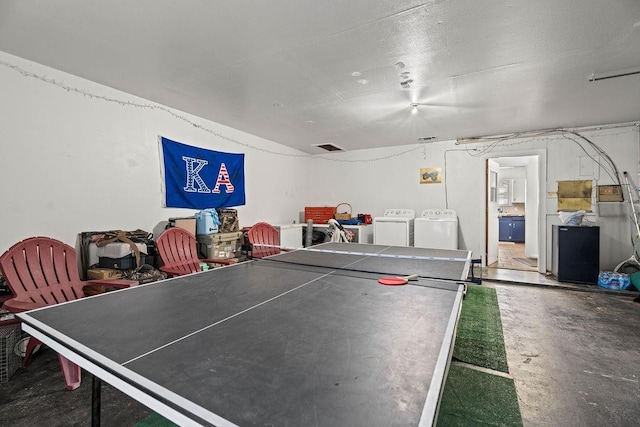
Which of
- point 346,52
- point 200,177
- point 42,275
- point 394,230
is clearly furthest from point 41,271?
point 394,230

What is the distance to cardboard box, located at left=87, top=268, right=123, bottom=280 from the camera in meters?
2.78

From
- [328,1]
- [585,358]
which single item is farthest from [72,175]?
[585,358]

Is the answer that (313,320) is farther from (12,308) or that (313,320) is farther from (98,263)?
(98,263)

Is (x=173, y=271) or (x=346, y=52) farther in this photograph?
(x=173, y=271)

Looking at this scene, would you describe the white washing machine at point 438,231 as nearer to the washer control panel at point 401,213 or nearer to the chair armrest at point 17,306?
the washer control panel at point 401,213

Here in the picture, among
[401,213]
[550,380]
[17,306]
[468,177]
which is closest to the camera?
[17,306]

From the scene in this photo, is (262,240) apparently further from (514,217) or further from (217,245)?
(514,217)

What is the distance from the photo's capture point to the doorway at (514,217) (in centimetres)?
596

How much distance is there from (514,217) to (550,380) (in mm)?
8444

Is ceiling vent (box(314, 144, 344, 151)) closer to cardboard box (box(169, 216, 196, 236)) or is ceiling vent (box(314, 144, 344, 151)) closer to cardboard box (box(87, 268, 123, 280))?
cardboard box (box(169, 216, 196, 236))

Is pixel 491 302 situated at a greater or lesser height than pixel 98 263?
lesser

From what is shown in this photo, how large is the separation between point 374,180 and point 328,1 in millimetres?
4887

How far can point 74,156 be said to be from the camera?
118 inches

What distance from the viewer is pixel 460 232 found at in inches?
229
